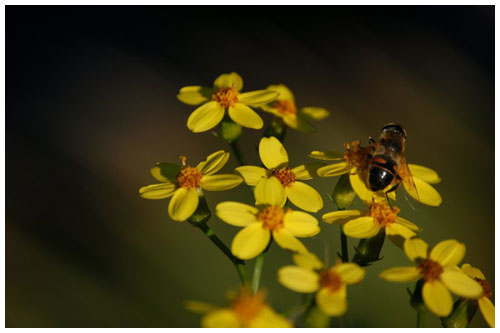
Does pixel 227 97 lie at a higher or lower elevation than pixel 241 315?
higher

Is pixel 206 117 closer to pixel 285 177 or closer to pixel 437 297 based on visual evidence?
pixel 285 177

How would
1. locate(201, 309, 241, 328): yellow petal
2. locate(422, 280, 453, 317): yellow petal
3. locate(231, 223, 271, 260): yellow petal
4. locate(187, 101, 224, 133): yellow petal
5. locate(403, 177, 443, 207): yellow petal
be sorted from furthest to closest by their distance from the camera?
locate(187, 101, 224, 133): yellow petal < locate(403, 177, 443, 207): yellow petal < locate(231, 223, 271, 260): yellow petal < locate(422, 280, 453, 317): yellow petal < locate(201, 309, 241, 328): yellow petal

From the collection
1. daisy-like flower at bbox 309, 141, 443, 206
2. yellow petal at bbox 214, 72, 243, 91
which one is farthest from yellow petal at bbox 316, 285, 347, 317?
yellow petal at bbox 214, 72, 243, 91

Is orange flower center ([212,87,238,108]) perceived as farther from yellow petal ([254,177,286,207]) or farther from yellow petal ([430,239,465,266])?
yellow petal ([430,239,465,266])

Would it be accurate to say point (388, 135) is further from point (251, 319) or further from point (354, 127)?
point (354, 127)

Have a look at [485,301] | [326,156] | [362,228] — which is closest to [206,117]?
[326,156]
